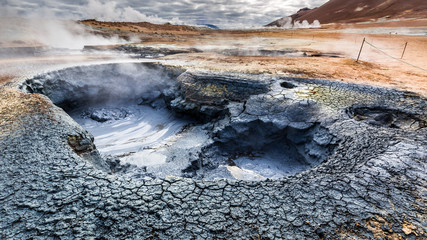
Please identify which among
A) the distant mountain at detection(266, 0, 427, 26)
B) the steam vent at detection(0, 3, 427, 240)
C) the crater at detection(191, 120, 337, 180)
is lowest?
the crater at detection(191, 120, 337, 180)

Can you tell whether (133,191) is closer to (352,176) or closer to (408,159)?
(352,176)

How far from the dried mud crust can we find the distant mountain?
1961 inches

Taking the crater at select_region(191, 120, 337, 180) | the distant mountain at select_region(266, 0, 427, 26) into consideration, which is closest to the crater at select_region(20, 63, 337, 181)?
the crater at select_region(191, 120, 337, 180)

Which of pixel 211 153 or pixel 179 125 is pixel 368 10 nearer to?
pixel 179 125

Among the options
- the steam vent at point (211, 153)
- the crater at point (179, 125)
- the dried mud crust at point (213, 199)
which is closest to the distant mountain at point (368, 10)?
the steam vent at point (211, 153)

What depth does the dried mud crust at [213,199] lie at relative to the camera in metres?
1.97

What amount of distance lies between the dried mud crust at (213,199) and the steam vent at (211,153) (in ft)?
0.04

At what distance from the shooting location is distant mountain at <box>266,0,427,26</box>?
140ft

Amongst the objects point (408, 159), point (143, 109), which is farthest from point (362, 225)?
point (143, 109)

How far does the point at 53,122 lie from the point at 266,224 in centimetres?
361

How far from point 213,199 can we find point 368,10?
229 feet

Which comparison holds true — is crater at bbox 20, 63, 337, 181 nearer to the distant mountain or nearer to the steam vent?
the steam vent

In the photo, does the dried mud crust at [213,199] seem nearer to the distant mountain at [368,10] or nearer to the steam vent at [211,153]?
the steam vent at [211,153]

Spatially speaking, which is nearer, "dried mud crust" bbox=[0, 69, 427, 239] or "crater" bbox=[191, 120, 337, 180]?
"dried mud crust" bbox=[0, 69, 427, 239]
